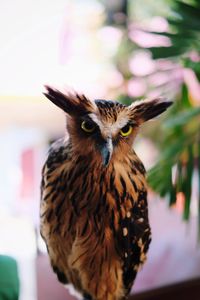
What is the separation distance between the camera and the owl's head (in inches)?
19.3

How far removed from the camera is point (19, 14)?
2.69 ft

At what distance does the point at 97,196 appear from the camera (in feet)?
1.74

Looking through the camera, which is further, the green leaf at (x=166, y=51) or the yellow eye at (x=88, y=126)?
the green leaf at (x=166, y=51)

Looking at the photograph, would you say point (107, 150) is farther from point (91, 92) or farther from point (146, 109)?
point (91, 92)

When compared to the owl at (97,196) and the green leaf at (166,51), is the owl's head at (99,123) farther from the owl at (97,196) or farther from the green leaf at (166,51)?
the green leaf at (166,51)

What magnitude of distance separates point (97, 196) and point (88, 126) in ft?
0.30

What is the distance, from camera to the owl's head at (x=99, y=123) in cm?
49

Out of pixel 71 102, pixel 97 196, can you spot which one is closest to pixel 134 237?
pixel 97 196

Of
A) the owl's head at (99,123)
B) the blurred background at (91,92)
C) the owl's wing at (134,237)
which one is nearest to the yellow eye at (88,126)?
the owl's head at (99,123)

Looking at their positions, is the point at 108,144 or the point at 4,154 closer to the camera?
the point at 108,144

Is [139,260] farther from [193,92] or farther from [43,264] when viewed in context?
[193,92]

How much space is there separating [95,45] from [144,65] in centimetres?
13

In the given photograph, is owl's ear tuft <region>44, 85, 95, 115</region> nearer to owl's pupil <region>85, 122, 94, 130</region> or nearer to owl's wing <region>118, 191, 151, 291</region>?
owl's pupil <region>85, 122, 94, 130</region>

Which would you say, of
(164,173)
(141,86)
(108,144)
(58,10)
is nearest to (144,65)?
(141,86)
